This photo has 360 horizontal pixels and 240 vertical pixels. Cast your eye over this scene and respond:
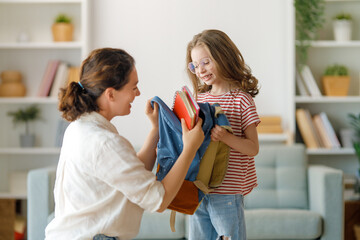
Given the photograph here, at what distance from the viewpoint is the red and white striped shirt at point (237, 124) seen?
1602 millimetres

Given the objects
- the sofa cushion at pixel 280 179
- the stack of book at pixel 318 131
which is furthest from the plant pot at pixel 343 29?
the sofa cushion at pixel 280 179

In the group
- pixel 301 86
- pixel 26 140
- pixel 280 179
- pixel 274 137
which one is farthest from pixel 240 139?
pixel 26 140

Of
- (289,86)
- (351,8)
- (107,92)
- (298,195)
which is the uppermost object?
(351,8)

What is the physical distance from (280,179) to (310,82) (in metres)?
0.76

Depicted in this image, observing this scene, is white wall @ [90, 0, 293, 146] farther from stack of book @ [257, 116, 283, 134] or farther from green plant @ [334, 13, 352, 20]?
green plant @ [334, 13, 352, 20]

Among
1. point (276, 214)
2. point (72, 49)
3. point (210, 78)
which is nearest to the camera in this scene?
point (210, 78)

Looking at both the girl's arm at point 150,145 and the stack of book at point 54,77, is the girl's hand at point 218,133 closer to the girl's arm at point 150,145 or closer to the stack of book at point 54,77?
the girl's arm at point 150,145

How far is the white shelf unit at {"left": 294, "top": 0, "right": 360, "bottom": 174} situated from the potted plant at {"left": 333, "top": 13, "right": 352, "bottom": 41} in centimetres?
14

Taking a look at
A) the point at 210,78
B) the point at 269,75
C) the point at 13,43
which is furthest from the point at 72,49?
the point at 210,78

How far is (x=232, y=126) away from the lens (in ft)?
5.28

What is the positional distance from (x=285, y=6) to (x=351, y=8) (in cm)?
52

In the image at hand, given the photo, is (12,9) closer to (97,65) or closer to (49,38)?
(49,38)

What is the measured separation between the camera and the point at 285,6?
349 cm

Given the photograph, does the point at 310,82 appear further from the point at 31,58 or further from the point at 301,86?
the point at 31,58
